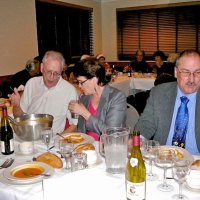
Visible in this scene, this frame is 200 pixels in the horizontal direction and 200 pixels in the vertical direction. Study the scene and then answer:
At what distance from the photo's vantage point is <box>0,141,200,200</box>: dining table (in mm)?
1111

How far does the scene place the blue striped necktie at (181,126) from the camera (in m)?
1.85

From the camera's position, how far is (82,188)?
1.16m

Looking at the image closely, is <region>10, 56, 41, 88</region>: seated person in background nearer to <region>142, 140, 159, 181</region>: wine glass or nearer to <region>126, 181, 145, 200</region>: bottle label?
<region>142, 140, 159, 181</region>: wine glass

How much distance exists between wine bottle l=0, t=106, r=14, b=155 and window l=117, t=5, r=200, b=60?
6820 mm

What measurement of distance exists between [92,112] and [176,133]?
67 cm

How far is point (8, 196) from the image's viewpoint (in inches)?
47.9

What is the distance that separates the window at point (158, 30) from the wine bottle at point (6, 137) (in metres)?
6.82

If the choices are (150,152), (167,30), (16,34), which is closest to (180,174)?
(150,152)

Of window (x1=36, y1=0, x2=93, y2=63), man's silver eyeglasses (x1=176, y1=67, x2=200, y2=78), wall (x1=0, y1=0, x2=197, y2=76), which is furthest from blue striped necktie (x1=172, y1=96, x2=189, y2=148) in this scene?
window (x1=36, y1=0, x2=93, y2=63)

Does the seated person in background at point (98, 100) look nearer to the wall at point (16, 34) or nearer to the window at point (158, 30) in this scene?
the wall at point (16, 34)

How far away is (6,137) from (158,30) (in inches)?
275

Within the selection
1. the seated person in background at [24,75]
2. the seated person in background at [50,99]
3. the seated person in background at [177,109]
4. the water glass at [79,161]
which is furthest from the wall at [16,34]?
the water glass at [79,161]

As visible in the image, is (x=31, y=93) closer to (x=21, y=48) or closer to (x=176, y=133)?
(x=176, y=133)

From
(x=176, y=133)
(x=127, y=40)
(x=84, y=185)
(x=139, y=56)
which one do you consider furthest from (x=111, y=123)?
(x=127, y=40)
